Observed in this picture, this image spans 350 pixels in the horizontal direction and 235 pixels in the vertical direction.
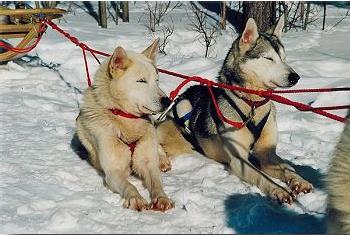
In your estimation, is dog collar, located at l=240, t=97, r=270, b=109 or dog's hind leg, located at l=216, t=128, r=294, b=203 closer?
dog's hind leg, located at l=216, t=128, r=294, b=203

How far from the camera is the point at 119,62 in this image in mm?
3717

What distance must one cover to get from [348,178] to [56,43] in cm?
810

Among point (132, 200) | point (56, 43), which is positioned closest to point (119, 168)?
point (132, 200)

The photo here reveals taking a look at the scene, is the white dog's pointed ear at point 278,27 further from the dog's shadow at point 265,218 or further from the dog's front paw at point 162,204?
the dog's front paw at point 162,204

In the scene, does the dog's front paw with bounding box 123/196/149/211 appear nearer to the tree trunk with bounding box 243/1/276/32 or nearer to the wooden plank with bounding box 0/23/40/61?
the wooden plank with bounding box 0/23/40/61

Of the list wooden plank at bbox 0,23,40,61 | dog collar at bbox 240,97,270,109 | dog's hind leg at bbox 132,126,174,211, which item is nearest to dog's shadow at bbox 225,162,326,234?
dog's hind leg at bbox 132,126,174,211

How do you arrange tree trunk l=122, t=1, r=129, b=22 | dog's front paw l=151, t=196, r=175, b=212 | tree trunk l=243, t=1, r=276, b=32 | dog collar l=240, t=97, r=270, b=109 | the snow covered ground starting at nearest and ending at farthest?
the snow covered ground < dog's front paw l=151, t=196, r=175, b=212 < dog collar l=240, t=97, r=270, b=109 < tree trunk l=243, t=1, r=276, b=32 < tree trunk l=122, t=1, r=129, b=22

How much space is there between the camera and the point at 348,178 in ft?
7.22

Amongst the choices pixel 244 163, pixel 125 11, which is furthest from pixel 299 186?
pixel 125 11

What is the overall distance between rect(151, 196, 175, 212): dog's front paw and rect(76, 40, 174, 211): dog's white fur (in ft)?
0.62

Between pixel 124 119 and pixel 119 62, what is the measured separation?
443 millimetres

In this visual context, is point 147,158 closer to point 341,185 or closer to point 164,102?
point 164,102

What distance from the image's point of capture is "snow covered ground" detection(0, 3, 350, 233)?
3.13 meters

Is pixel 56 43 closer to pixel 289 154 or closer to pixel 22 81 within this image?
pixel 22 81
